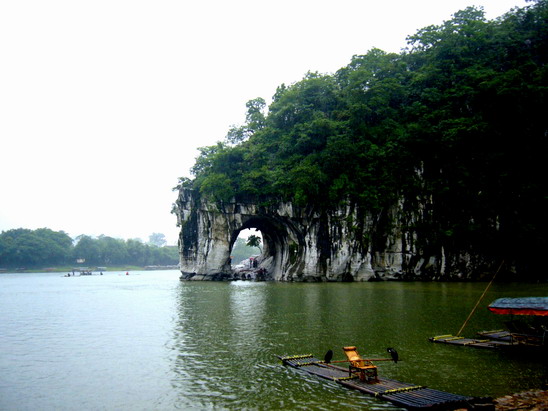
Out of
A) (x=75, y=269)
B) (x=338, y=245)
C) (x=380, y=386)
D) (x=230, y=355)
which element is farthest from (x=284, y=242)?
(x=75, y=269)

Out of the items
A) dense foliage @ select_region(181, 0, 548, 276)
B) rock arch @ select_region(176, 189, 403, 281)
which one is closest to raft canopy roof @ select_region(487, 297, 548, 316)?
dense foliage @ select_region(181, 0, 548, 276)

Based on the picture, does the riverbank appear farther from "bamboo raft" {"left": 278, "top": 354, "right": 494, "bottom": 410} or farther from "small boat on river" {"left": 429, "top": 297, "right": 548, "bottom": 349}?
"small boat on river" {"left": 429, "top": 297, "right": 548, "bottom": 349}

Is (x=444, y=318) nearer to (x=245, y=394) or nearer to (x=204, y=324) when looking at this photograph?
(x=204, y=324)

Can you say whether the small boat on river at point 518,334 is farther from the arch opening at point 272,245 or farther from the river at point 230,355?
the arch opening at point 272,245

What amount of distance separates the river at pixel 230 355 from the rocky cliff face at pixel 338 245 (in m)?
15.0

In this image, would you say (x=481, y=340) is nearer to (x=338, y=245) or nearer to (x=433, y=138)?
(x=338, y=245)

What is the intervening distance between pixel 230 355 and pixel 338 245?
27.0 m

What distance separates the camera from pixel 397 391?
309 inches

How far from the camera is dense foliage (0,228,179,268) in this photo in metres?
85.4

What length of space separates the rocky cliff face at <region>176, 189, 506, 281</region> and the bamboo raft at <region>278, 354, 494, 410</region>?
27.7 metres

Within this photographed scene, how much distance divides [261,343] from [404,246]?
2620 cm

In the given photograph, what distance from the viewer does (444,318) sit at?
627 inches

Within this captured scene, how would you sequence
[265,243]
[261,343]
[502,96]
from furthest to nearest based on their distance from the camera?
[265,243] < [502,96] < [261,343]

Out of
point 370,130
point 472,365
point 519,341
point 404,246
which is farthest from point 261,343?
point 370,130
